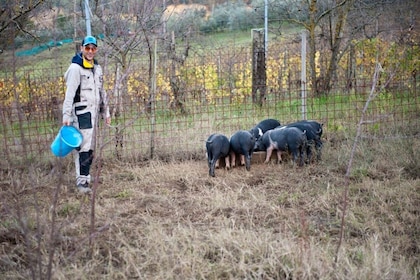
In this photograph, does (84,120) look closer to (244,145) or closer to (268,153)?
(244,145)

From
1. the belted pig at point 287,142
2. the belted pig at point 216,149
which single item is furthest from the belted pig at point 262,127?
the belted pig at point 216,149

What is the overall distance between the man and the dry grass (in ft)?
1.26

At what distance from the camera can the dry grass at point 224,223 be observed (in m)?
3.51

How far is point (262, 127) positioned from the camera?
732cm

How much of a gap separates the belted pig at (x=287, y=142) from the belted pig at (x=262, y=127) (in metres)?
0.45

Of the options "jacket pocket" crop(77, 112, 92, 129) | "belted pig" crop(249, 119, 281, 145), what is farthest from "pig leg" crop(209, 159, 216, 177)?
"jacket pocket" crop(77, 112, 92, 129)

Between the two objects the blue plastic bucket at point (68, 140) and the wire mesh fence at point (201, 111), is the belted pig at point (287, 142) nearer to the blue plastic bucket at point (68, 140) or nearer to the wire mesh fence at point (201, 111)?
the wire mesh fence at point (201, 111)

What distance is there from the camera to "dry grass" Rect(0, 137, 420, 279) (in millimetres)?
3512

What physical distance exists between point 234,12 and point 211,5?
2187 mm

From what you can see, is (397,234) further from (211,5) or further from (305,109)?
(211,5)

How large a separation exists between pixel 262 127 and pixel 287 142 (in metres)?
0.96

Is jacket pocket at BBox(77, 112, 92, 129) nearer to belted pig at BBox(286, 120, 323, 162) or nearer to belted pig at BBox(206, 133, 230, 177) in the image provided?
belted pig at BBox(206, 133, 230, 177)

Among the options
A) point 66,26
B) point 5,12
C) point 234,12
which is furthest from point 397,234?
point 234,12

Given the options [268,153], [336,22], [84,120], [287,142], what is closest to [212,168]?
[268,153]
